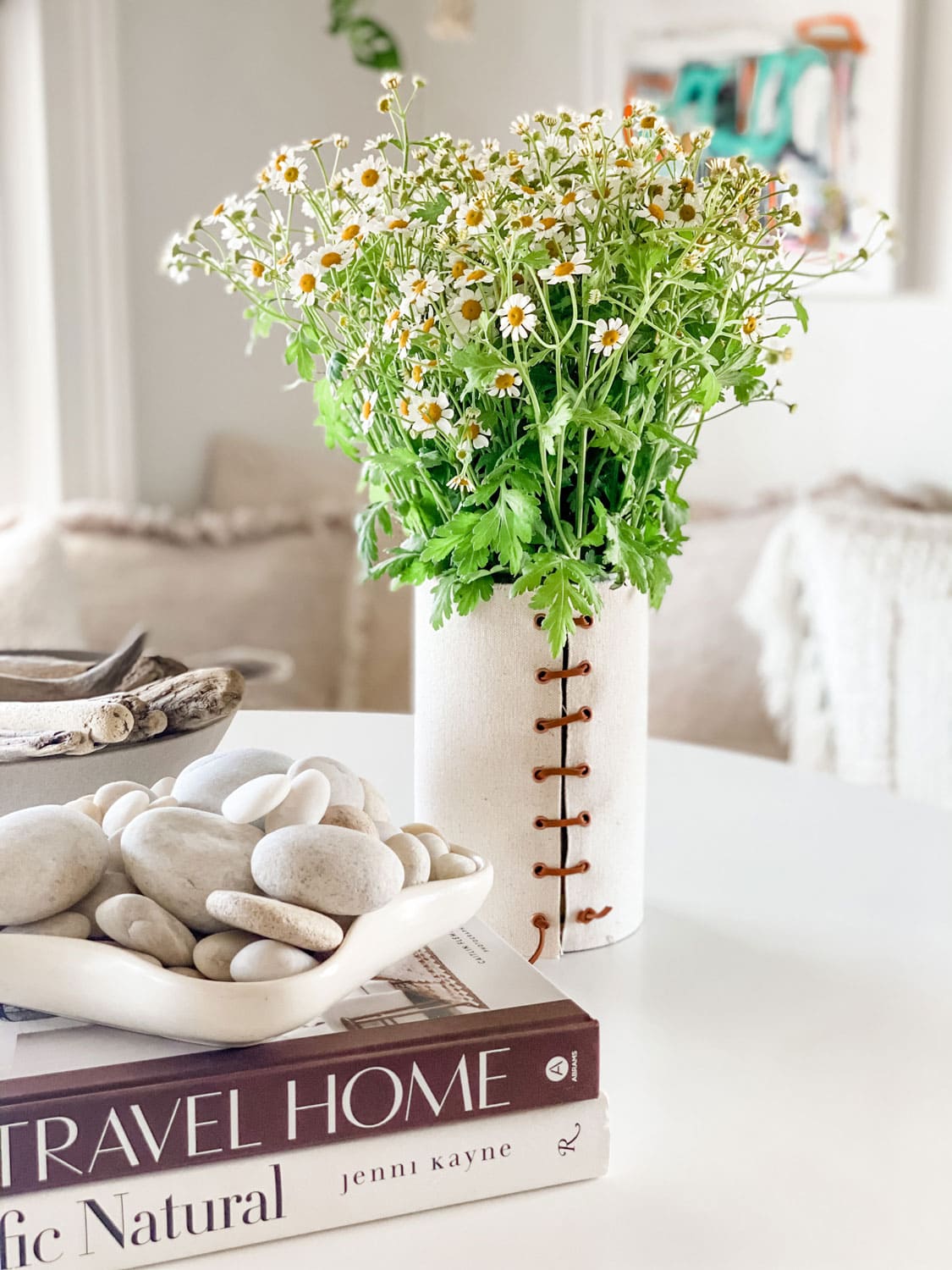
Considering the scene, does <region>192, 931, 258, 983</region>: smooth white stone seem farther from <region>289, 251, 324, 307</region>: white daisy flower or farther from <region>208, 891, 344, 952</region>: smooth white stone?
<region>289, 251, 324, 307</region>: white daisy flower

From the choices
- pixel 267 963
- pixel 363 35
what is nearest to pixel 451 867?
pixel 267 963

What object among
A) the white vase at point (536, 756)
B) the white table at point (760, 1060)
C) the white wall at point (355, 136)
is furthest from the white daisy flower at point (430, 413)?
the white wall at point (355, 136)

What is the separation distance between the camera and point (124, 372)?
8.37 ft

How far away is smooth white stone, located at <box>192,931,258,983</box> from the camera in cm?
52

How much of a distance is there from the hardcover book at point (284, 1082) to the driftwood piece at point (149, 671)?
0.32m

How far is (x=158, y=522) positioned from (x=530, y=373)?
1.76 m

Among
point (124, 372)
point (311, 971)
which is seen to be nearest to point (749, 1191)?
point (311, 971)

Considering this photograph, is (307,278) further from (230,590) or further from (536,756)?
(230,590)

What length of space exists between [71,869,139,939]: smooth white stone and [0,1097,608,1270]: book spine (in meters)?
0.10

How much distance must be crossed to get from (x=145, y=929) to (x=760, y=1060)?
12.8 inches

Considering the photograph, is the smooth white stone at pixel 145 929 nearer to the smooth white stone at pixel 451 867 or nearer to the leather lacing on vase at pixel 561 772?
the smooth white stone at pixel 451 867

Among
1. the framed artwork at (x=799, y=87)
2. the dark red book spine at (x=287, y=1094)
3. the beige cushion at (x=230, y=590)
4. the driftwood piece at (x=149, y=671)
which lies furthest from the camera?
the beige cushion at (x=230, y=590)

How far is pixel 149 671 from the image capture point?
87cm

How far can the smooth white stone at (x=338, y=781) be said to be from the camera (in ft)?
2.12
